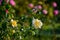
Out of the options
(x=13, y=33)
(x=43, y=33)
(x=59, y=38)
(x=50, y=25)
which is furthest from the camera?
(x=50, y=25)

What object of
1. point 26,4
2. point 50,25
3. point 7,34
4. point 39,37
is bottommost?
point 7,34

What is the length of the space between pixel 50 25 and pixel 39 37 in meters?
1.35

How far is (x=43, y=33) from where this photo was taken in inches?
258

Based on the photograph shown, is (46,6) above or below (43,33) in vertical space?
above

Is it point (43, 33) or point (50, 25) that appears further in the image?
point (50, 25)

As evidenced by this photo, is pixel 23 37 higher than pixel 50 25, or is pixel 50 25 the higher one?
pixel 50 25

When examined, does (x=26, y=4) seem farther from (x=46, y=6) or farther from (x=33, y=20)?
(x=33, y=20)

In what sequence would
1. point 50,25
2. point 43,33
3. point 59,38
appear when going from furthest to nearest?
point 50,25, point 43,33, point 59,38

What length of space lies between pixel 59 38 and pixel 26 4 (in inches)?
71.4

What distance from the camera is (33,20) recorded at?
373 cm

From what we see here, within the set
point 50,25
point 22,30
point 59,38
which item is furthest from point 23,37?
point 50,25

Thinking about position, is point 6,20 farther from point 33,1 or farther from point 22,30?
point 33,1

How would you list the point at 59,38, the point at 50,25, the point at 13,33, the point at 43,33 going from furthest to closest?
1. the point at 50,25
2. the point at 43,33
3. the point at 59,38
4. the point at 13,33

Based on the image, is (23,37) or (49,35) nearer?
(23,37)
